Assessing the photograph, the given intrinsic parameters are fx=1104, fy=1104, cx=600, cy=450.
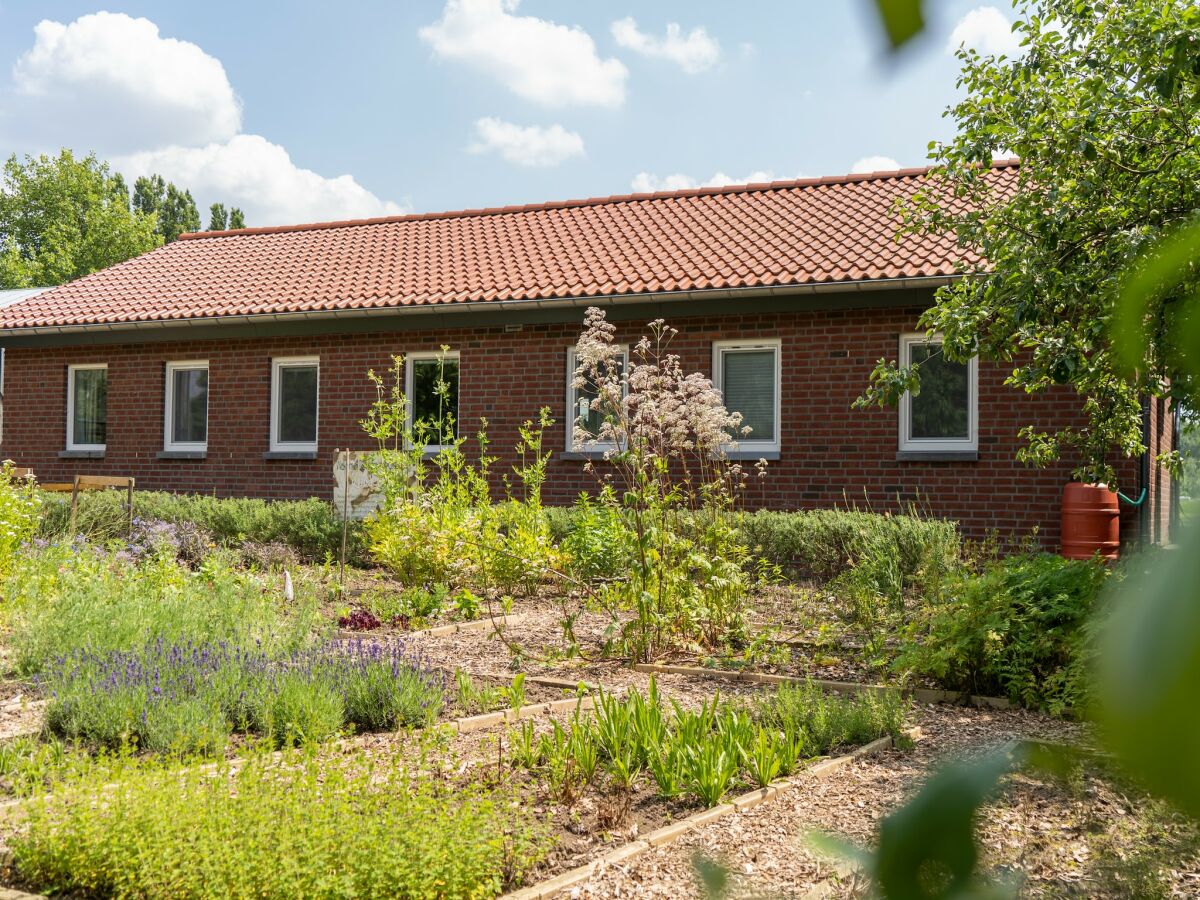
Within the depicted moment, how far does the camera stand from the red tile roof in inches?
503

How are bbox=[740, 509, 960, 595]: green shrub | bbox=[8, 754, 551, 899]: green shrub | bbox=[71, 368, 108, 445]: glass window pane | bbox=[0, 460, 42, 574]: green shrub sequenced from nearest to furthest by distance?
bbox=[8, 754, 551, 899]: green shrub
bbox=[0, 460, 42, 574]: green shrub
bbox=[740, 509, 960, 595]: green shrub
bbox=[71, 368, 108, 445]: glass window pane

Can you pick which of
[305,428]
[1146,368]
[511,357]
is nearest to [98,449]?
[305,428]

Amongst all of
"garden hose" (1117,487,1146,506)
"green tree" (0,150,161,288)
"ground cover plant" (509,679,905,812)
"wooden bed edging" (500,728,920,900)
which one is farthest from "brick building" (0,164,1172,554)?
"green tree" (0,150,161,288)

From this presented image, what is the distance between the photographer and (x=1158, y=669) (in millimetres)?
232

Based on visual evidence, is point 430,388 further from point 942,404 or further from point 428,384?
point 942,404

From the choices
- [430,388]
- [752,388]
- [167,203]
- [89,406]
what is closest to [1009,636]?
[752,388]

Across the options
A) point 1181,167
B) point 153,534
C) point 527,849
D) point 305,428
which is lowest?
point 527,849

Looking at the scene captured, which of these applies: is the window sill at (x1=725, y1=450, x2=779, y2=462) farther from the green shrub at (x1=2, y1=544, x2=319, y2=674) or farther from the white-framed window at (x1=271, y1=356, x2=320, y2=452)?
the white-framed window at (x1=271, y1=356, x2=320, y2=452)

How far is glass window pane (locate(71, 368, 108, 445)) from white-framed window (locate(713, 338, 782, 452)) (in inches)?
366

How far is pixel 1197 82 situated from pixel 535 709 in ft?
13.0

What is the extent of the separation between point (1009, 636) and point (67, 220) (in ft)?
172

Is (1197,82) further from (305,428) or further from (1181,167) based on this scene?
(305,428)

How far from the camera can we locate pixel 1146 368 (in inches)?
13.6

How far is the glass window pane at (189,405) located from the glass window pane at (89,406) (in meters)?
1.30
